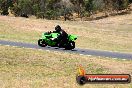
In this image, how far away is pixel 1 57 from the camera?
24766 mm

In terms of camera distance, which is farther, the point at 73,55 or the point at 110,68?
the point at 73,55

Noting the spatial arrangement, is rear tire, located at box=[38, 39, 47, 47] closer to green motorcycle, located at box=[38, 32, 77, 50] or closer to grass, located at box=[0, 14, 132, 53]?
green motorcycle, located at box=[38, 32, 77, 50]

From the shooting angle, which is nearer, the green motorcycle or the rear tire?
the green motorcycle

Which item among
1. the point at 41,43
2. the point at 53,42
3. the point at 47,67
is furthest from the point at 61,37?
the point at 47,67

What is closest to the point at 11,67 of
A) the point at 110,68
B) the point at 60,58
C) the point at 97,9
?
the point at 60,58

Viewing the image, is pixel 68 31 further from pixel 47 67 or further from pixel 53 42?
pixel 47 67

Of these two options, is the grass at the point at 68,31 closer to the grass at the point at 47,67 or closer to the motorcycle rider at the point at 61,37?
the motorcycle rider at the point at 61,37

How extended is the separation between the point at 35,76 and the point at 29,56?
16.1 ft

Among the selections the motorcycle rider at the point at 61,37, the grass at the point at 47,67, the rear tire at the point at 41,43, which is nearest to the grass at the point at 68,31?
the rear tire at the point at 41,43

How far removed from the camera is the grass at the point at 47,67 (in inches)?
776

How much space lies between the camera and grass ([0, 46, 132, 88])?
19.7 m

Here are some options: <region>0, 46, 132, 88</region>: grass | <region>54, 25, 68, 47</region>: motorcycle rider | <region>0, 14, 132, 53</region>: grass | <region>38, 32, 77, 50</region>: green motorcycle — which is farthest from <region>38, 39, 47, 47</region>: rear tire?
<region>0, 14, 132, 53</region>: grass

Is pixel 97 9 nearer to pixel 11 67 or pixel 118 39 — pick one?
pixel 118 39

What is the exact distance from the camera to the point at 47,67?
2323 centimetres
